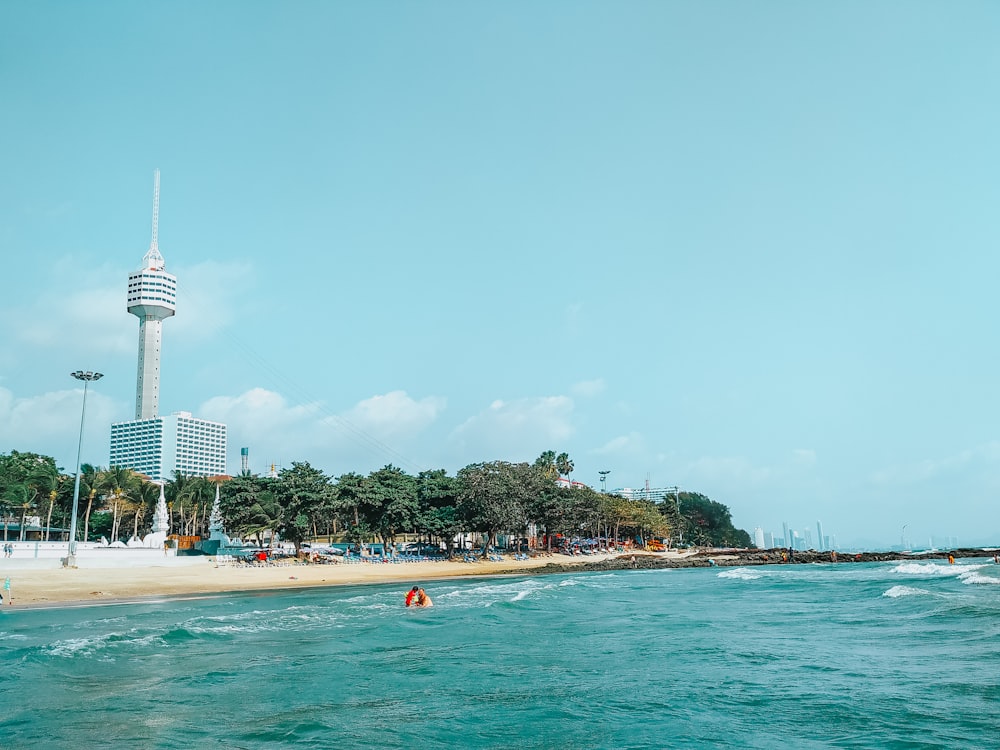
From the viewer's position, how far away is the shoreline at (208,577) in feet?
124

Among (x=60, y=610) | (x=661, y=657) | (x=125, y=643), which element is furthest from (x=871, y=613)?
(x=60, y=610)

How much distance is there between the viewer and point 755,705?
15273 mm

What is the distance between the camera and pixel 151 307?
180m

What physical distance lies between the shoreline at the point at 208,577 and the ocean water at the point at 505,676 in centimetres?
442

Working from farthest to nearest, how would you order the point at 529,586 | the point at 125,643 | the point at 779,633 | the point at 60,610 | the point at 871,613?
1. the point at 529,586
2. the point at 60,610
3. the point at 871,613
4. the point at 779,633
5. the point at 125,643

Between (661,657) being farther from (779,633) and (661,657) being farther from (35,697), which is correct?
(35,697)

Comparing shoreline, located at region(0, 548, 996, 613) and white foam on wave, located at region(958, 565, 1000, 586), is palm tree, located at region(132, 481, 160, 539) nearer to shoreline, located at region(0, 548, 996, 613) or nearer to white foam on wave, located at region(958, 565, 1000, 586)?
shoreline, located at region(0, 548, 996, 613)

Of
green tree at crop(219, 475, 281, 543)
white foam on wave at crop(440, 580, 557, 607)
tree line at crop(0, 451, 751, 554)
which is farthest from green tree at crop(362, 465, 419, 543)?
white foam on wave at crop(440, 580, 557, 607)

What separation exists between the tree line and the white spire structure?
97.9 meters

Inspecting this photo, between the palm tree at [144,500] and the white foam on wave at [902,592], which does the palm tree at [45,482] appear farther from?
the white foam on wave at [902,592]

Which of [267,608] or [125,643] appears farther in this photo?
[267,608]

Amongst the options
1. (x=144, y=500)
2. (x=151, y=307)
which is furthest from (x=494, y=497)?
(x=151, y=307)

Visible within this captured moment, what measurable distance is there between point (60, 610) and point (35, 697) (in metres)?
20.1

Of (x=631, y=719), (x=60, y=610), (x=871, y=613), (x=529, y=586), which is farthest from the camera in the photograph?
(x=529, y=586)
